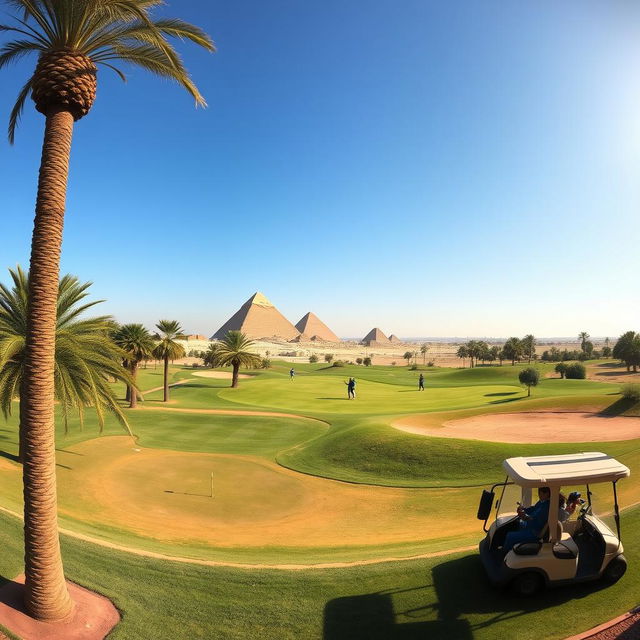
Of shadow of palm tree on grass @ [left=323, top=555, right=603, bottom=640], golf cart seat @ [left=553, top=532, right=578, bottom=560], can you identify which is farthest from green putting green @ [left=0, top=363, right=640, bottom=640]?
golf cart seat @ [left=553, top=532, right=578, bottom=560]

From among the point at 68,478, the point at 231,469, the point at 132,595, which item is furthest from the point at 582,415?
the point at 68,478

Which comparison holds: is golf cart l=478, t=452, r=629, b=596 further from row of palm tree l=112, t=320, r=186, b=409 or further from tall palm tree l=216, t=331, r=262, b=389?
tall palm tree l=216, t=331, r=262, b=389

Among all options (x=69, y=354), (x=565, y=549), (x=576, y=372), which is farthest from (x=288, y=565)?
(x=576, y=372)

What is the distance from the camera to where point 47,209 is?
661cm

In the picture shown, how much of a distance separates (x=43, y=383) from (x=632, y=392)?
24.9 meters

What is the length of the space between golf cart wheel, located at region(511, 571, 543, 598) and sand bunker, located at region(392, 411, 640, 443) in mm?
11711

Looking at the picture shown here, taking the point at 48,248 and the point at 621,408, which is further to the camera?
the point at 621,408

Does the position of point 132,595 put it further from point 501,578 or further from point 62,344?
point 62,344

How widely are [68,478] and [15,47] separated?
13.8 meters

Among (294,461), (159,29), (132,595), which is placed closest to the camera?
(132,595)

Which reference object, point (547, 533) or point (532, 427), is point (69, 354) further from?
point (532, 427)

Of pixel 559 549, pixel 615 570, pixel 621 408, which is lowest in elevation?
pixel 615 570

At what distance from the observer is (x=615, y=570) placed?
665 cm

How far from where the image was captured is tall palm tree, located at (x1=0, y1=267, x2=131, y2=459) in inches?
590
